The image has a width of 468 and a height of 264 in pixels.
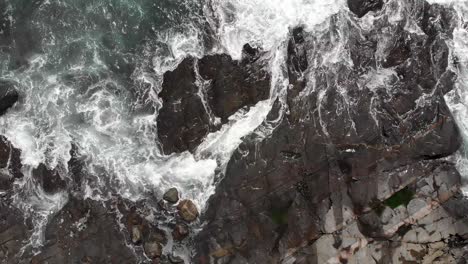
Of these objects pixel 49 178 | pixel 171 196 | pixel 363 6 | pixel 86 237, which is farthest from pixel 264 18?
pixel 86 237

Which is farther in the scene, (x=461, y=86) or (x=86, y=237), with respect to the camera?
(x=461, y=86)

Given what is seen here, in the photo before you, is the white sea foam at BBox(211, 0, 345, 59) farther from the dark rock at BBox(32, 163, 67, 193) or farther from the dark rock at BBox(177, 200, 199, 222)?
the dark rock at BBox(32, 163, 67, 193)

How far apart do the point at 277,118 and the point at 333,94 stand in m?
3.25

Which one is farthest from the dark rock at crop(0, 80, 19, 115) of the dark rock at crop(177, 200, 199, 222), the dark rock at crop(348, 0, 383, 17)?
the dark rock at crop(348, 0, 383, 17)

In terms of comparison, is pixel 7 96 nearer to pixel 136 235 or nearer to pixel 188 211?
pixel 136 235

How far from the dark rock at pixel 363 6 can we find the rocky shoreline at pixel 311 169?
0.18 feet

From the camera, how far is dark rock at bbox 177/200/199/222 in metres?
25.7

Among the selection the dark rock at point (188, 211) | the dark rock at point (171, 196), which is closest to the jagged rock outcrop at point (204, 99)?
the dark rock at point (171, 196)

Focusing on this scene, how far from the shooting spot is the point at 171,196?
85.3ft

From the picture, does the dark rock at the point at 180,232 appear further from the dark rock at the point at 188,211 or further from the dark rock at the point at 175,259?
the dark rock at the point at 175,259

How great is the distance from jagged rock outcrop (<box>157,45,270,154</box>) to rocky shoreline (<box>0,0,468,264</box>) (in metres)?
0.06

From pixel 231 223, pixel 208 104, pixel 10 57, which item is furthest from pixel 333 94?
pixel 10 57

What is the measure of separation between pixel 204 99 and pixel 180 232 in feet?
23.1

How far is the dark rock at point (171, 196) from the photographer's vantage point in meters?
26.0
